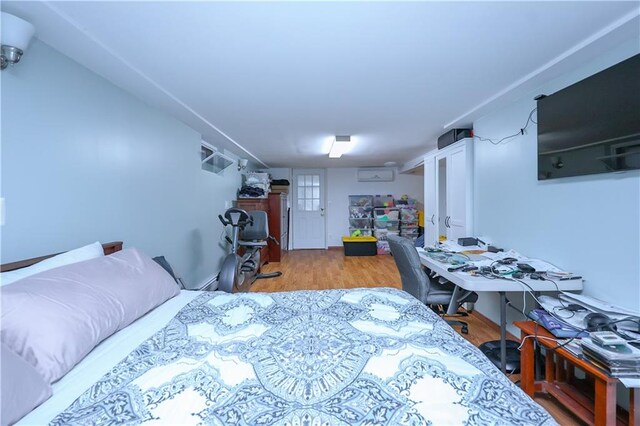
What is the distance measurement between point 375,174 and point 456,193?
3686 millimetres

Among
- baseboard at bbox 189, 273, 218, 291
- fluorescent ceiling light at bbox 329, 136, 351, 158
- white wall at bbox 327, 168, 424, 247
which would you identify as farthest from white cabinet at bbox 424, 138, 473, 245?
baseboard at bbox 189, 273, 218, 291

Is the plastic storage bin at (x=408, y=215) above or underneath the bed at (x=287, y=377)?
above

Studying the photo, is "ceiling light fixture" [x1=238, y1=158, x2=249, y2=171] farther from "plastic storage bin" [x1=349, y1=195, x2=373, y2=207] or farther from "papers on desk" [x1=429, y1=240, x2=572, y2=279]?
"papers on desk" [x1=429, y1=240, x2=572, y2=279]

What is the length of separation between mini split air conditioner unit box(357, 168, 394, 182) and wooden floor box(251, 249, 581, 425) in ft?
6.87

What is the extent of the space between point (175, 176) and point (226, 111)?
3.00ft

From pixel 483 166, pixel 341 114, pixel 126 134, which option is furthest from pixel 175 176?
pixel 483 166

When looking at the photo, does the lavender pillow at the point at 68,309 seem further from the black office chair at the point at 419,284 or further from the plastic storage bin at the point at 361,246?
the plastic storage bin at the point at 361,246

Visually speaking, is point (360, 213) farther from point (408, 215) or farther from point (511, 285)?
point (511, 285)

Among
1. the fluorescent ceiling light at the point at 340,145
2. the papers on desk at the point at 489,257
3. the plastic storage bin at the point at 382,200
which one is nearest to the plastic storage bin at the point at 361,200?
the plastic storage bin at the point at 382,200

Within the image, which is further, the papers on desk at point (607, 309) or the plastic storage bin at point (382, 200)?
the plastic storage bin at point (382, 200)

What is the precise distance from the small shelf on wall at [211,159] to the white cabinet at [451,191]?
10.4ft

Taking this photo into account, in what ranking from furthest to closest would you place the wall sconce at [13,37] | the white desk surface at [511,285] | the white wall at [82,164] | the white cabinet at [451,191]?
the white cabinet at [451,191], the white desk surface at [511,285], the white wall at [82,164], the wall sconce at [13,37]

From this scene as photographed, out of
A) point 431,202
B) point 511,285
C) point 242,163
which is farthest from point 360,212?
point 511,285

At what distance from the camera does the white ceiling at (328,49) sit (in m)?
1.32
